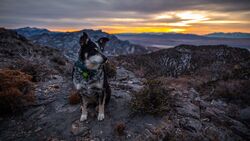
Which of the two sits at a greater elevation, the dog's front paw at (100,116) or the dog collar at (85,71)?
the dog collar at (85,71)

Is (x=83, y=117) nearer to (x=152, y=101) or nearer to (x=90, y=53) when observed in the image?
(x=90, y=53)

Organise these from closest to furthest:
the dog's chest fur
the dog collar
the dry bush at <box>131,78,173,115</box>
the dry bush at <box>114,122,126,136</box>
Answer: the dog collar → the dog's chest fur → the dry bush at <box>114,122,126,136</box> → the dry bush at <box>131,78,173,115</box>

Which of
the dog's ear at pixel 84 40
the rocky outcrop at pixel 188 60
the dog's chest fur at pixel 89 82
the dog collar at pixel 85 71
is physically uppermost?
the dog's ear at pixel 84 40

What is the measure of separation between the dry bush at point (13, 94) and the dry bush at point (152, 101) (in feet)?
14.0

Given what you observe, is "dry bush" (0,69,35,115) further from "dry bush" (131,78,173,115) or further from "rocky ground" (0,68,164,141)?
"dry bush" (131,78,173,115)

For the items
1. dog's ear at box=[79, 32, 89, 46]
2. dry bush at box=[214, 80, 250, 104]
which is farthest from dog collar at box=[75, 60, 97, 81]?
dry bush at box=[214, 80, 250, 104]

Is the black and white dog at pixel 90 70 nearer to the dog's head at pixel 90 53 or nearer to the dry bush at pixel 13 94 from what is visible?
the dog's head at pixel 90 53

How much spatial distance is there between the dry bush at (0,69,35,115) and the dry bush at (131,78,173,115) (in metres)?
4.26

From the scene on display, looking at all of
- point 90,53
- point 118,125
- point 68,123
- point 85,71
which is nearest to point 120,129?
point 118,125

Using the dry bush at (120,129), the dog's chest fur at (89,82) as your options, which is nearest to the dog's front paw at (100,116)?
the dry bush at (120,129)

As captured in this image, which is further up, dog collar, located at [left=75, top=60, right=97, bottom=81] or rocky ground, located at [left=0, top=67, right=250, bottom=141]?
dog collar, located at [left=75, top=60, right=97, bottom=81]

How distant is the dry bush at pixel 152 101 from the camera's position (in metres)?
6.19

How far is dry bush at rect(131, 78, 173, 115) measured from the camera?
6.19 metres

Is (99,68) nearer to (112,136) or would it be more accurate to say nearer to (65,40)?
(112,136)
